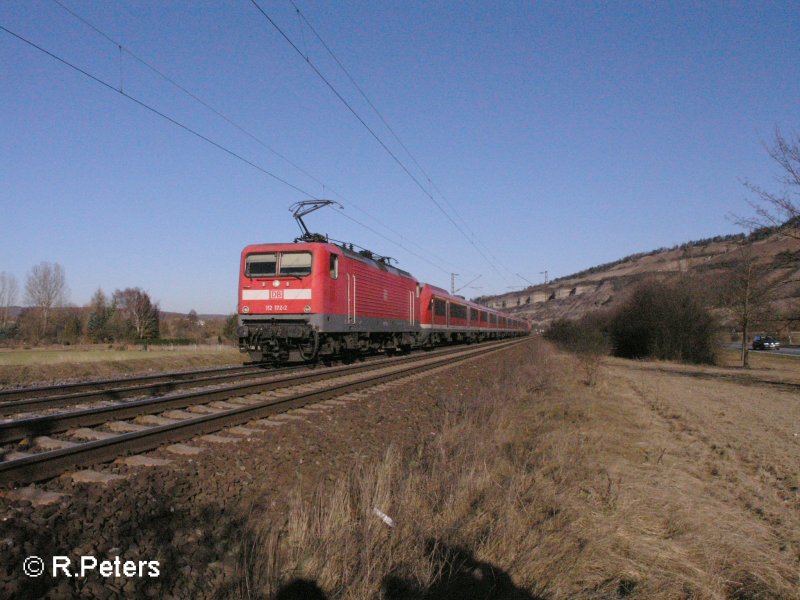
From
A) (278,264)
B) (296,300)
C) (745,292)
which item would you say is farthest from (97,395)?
(745,292)

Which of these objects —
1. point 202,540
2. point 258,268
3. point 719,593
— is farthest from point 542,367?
point 202,540

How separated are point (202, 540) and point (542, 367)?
14687 millimetres

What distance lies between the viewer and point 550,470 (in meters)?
5.79

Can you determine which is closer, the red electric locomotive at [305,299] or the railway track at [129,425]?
the railway track at [129,425]

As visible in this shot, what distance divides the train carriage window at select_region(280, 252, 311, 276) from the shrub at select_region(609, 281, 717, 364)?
2346 cm

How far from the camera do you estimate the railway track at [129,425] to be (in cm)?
466

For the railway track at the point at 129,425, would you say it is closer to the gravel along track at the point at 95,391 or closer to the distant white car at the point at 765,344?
the gravel along track at the point at 95,391

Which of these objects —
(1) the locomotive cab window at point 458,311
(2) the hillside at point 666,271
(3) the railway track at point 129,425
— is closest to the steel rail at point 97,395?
(3) the railway track at point 129,425

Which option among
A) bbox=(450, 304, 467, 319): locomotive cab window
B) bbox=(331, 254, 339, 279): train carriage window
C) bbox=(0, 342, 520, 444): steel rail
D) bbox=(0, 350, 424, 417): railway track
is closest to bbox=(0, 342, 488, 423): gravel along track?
bbox=(0, 350, 424, 417): railway track

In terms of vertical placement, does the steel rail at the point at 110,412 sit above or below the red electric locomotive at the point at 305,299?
below

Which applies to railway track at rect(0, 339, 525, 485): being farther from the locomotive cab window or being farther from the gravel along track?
the locomotive cab window

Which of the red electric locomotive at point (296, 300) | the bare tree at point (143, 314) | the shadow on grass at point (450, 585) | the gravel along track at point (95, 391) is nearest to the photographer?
the shadow on grass at point (450, 585)

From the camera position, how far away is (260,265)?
15000 mm

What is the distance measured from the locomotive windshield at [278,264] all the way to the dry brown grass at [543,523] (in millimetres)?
7709
